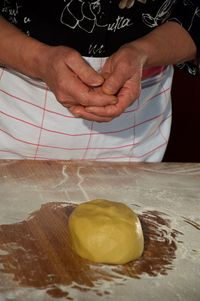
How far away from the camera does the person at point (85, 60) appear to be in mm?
1362

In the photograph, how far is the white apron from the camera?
1528 millimetres

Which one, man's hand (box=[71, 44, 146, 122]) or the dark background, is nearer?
man's hand (box=[71, 44, 146, 122])

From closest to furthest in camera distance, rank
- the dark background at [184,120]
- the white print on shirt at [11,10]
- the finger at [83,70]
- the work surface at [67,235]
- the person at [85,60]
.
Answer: the work surface at [67,235] → the finger at [83,70] → the person at [85,60] → the white print on shirt at [11,10] → the dark background at [184,120]

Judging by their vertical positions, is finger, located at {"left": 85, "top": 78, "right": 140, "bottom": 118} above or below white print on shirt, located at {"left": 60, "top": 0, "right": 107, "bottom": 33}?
below

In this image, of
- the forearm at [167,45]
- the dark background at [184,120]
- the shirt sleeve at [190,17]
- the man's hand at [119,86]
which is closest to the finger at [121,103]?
the man's hand at [119,86]

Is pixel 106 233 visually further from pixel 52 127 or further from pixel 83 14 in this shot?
pixel 83 14

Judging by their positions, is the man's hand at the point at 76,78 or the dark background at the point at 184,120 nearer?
the man's hand at the point at 76,78

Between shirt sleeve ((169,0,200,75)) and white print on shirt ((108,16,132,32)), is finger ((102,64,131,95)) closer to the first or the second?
white print on shirt ((108,16,132,32))

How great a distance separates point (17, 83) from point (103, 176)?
0.36 metres

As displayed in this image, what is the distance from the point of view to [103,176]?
1.45 meters

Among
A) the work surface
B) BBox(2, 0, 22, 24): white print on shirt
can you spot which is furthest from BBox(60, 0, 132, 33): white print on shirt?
the work surface

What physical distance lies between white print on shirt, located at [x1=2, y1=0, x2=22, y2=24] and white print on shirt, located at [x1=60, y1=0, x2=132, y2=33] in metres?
0.13

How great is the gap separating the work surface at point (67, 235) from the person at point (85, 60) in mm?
A: 100

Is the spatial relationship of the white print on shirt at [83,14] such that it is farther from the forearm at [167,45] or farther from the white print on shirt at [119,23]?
the forearm at [167,45]
